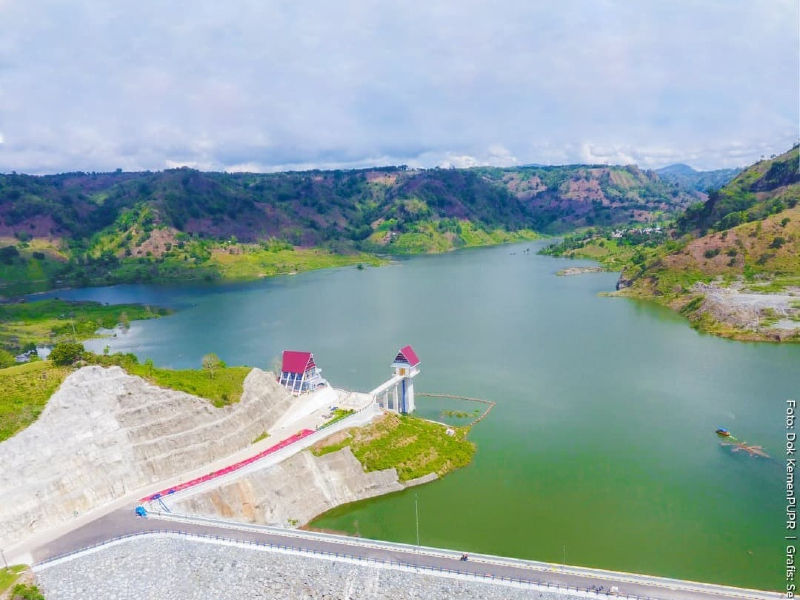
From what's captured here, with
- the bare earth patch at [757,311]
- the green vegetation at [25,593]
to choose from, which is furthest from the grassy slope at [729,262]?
the green vegetation at [25,593]

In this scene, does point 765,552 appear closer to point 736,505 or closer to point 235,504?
point 736,505

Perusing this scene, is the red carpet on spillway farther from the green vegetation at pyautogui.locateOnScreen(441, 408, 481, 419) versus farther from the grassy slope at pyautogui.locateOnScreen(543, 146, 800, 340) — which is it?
the grassy slope at pyautogui.locateOnScreen(543, 146, 800, 340)

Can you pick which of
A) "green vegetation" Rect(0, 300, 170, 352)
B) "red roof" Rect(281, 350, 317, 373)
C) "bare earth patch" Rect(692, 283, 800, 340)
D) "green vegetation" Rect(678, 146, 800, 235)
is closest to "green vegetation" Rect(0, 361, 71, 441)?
"red roof" Rect(281, 350, 317, 373)

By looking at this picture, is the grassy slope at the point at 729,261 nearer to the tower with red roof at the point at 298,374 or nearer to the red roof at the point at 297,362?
the tower with red roof at the point at 298,374

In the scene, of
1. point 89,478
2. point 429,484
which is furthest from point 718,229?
point 89,478

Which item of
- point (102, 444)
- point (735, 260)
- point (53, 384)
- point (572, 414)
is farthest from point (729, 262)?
point (53, 384)

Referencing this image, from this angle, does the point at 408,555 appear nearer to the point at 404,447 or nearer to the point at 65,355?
the point at 404,447
